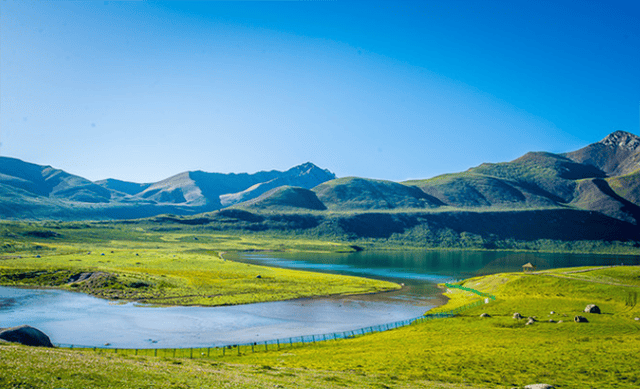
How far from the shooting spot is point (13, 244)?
18488cm

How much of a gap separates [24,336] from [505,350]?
58265mm

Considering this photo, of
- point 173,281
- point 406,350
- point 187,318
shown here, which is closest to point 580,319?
point 406,350

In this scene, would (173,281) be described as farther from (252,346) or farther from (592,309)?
(592,309)

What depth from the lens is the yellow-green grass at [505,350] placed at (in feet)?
146

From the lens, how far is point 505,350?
54031 mm

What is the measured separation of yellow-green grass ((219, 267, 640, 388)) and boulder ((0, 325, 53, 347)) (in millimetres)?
21712

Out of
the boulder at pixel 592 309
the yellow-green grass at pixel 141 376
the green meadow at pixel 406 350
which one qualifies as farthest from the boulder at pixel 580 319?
the yellow-green grass at pixel 141 376

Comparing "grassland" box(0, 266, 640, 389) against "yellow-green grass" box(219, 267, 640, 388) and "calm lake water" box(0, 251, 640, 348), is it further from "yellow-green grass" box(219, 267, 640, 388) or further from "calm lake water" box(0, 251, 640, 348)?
"calm lake water" box(0, 251, 640, 348)

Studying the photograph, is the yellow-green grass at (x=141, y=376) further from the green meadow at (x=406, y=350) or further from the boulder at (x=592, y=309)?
the boulder at (x=592, y=309)

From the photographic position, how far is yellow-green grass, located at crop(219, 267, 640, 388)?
44469 mm

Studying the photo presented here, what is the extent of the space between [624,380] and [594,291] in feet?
177

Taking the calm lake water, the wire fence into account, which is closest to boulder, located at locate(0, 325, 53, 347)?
the wire fence

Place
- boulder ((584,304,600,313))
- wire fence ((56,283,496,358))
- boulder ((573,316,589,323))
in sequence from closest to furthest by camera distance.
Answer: wire fence ((56,283,496,358)) < boulder ((573,316,589,323)) < boulder ((584,304,600,313))

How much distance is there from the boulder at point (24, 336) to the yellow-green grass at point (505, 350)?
21.7 meters
